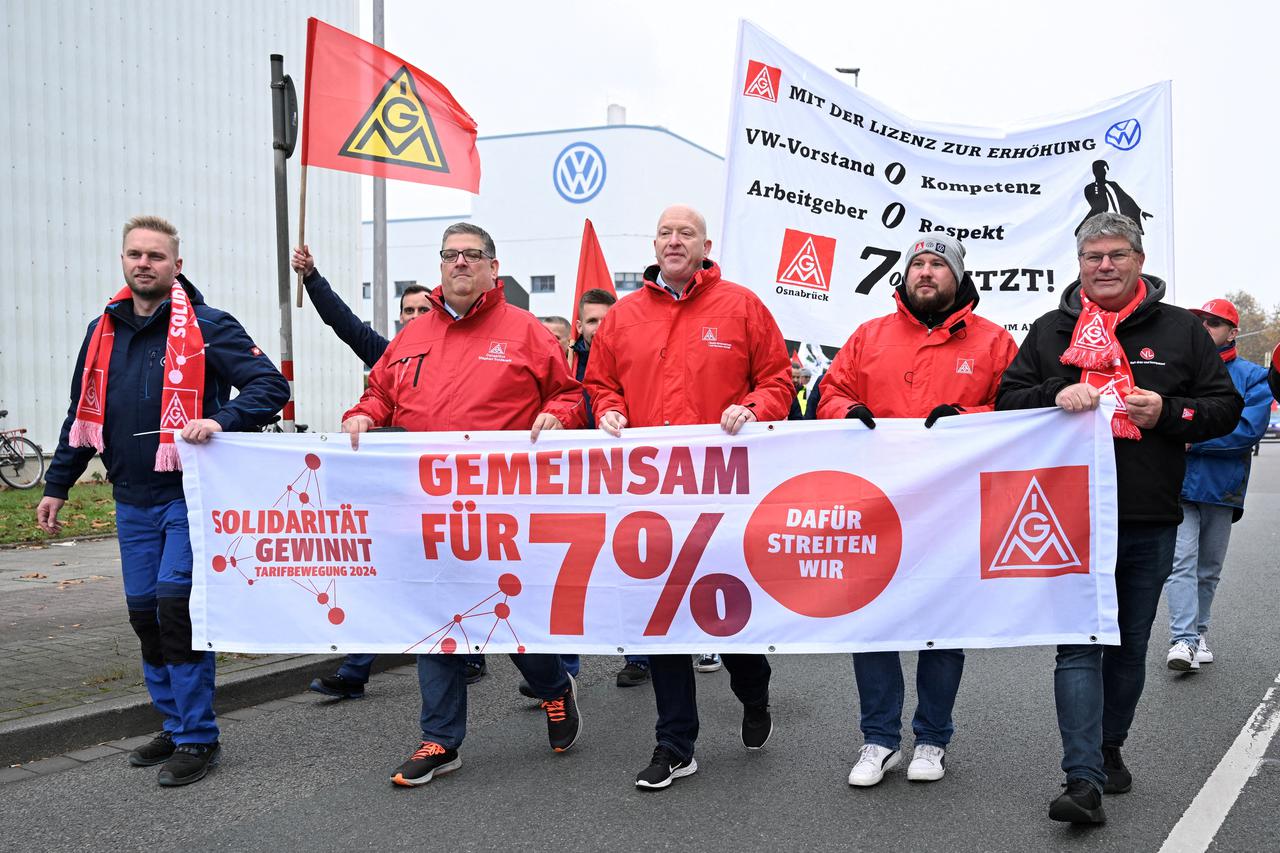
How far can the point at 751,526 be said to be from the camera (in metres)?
4.55

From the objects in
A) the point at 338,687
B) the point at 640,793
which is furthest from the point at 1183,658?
the point at 338,687

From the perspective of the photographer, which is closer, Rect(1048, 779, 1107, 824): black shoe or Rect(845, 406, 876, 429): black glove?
Rect(1048, 779, 1107, 824): black shoe

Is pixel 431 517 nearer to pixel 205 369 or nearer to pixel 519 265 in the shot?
pixel 205 369

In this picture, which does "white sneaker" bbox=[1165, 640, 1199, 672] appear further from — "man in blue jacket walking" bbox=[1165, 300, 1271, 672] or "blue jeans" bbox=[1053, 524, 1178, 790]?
"blue jeans" bbox=[1053, 524, 1178, 790]

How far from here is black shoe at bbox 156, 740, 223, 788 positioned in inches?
175

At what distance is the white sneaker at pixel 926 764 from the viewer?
433 centimetres

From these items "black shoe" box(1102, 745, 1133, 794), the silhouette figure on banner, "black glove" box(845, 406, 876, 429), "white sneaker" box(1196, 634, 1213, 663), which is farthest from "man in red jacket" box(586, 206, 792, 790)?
the silhouette figure on banner

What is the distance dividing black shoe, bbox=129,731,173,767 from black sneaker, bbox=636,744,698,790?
2.04m

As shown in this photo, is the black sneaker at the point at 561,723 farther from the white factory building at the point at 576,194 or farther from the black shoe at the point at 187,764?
the white factory building at the point at 576,194

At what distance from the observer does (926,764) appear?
4352 mm

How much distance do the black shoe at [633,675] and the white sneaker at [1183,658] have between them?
297 centimetres

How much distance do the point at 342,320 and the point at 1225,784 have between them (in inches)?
188

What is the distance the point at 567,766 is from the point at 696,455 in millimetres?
1442

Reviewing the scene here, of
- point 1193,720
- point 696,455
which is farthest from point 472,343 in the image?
point 1193,720
